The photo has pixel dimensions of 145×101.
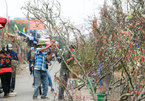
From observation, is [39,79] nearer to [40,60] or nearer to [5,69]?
[40,60]

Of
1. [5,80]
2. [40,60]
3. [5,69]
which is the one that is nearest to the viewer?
[40,60]

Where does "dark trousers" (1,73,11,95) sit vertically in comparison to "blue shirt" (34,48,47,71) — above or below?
below

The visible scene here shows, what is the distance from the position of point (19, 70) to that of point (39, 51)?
11.7m

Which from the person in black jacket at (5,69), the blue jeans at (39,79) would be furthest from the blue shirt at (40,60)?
the person in black jacket at (5,69)

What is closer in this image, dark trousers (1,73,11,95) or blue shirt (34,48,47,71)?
blue shirt (34,48,47,71)

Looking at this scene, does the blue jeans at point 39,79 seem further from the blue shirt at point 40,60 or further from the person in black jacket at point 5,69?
the person in black jacket at point 5,69

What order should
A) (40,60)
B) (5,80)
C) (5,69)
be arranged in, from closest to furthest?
(40,60) < (5,69) < (5,80)

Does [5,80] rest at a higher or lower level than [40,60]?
lower

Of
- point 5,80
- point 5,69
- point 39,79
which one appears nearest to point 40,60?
point 39,79

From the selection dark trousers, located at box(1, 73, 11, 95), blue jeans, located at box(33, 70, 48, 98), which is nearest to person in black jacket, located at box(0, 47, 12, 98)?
dark trousers, located at box(1, 73, 11, 95)

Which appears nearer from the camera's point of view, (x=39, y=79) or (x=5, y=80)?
(x=39, y=79)

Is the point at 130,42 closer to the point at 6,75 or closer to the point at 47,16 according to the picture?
the point at 47,16

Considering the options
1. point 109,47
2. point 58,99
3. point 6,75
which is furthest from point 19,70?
point 109,47

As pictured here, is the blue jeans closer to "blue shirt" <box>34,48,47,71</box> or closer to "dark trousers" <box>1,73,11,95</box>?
"blue shirt" <box>34,48,47,71</box>
